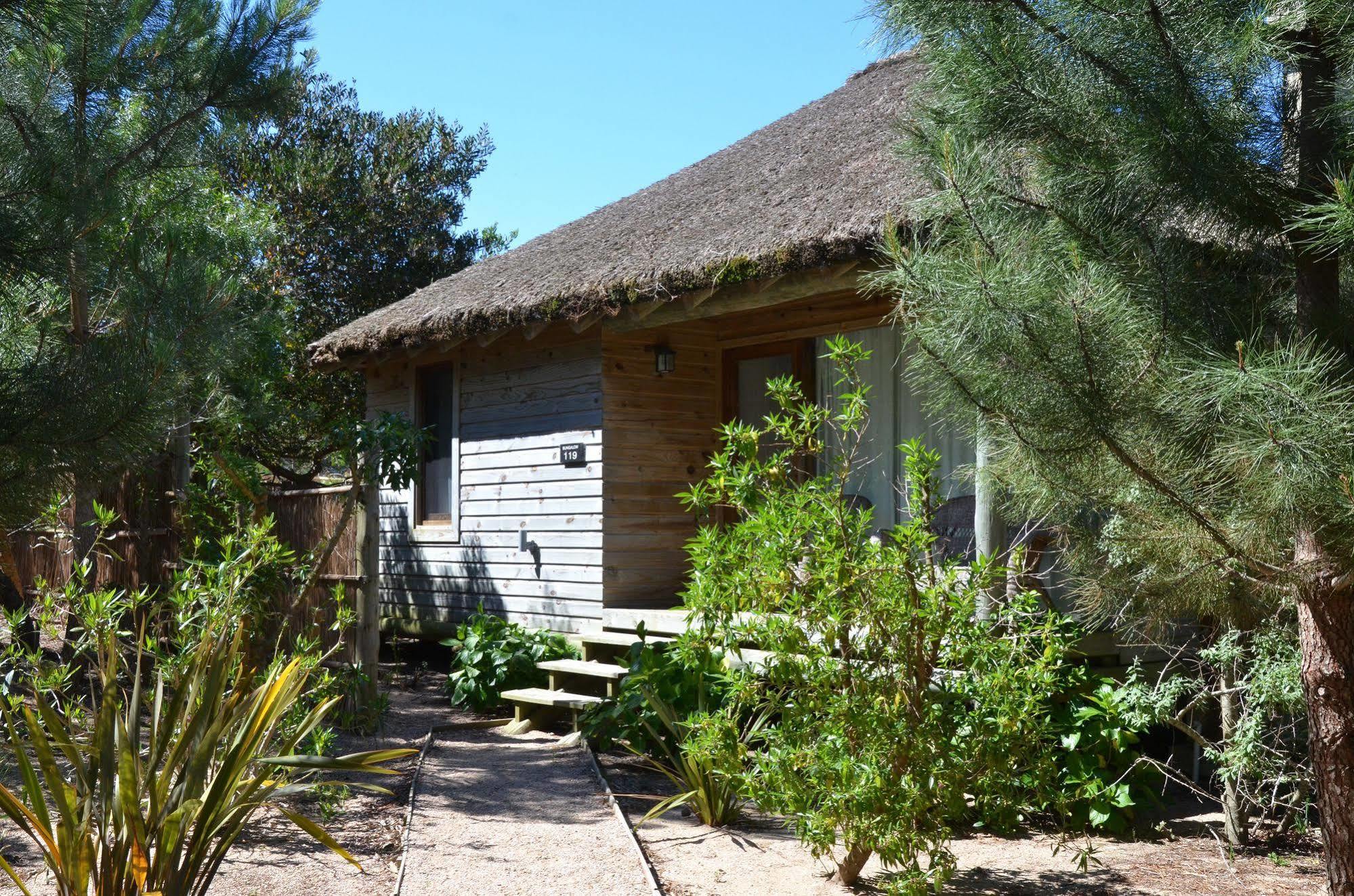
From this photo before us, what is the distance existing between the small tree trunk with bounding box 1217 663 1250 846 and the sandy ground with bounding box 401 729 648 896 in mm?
2515

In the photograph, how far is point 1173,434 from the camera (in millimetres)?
2928

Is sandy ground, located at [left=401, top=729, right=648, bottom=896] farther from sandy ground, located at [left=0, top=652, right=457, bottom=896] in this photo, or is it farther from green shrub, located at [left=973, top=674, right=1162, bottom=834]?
green shrub, located at [left=973, top=674, right=1162, bottom=834]

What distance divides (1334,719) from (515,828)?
3.20 metres

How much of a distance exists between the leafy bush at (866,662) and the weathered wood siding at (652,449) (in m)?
4.06

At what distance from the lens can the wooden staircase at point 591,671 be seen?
705 cm

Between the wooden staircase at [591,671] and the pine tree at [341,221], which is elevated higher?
the pine tree at [341,221]

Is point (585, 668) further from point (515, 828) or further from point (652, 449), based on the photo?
point (515, 828)

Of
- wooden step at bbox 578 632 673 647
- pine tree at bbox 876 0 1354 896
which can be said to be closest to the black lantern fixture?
wooden step at bbox 578 632 673 647

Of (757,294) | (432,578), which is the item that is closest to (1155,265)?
(757,294)

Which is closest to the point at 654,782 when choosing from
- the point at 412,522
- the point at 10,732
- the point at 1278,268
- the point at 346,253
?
the point at 10,732

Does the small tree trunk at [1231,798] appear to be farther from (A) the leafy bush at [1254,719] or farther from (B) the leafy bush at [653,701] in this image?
(B) the leafy bush at [653,701]

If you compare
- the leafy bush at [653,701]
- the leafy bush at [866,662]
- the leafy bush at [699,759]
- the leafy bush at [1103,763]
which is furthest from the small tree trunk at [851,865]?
the leafy bush at [653,701]

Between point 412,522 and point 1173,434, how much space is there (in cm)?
815

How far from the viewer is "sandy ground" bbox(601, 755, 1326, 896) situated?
4.07 meters
